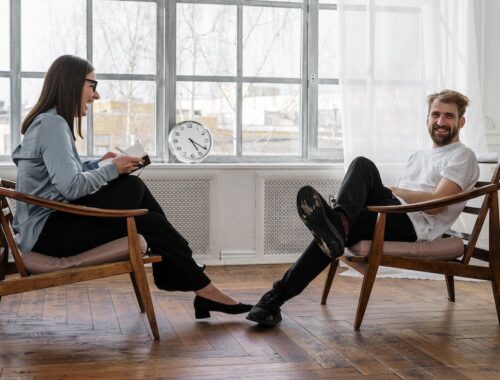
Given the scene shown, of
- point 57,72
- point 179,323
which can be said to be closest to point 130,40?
point 57,72

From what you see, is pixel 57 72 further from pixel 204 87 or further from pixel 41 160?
pixel 204 87

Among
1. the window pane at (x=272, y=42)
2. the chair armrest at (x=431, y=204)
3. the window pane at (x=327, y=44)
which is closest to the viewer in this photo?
the chair armrest at (x=431, y=204)

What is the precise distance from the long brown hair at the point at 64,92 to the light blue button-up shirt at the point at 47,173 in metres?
0.04

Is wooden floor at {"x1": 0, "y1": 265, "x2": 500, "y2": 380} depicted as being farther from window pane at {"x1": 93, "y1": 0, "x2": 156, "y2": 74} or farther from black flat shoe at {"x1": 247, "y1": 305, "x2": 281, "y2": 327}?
window pane at {"x1": 93, "y1": 0, "x2": 156, "y2": 74}

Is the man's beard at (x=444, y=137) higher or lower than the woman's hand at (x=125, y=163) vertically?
higher

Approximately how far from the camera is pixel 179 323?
3305 mm

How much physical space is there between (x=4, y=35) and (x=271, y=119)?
190 cm

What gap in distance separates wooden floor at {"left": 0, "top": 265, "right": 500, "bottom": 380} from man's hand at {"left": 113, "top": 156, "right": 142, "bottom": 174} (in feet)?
2.28

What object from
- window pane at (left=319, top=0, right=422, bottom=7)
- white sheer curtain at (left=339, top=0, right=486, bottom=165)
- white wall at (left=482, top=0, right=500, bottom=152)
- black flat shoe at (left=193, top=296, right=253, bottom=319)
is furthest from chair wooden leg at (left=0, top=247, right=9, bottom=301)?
white wall at (left=482, top=0, right=500, bottom=152)

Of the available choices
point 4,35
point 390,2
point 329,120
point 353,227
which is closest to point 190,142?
point 329,120

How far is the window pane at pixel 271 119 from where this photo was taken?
5246 mm

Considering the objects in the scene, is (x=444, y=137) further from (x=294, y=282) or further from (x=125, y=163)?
(x=125, y=163)

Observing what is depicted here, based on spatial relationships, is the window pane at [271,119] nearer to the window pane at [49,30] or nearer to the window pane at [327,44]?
the window pane at [327,44]

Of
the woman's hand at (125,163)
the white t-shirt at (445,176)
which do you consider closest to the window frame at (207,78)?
the white t-shirt at (445,176)
